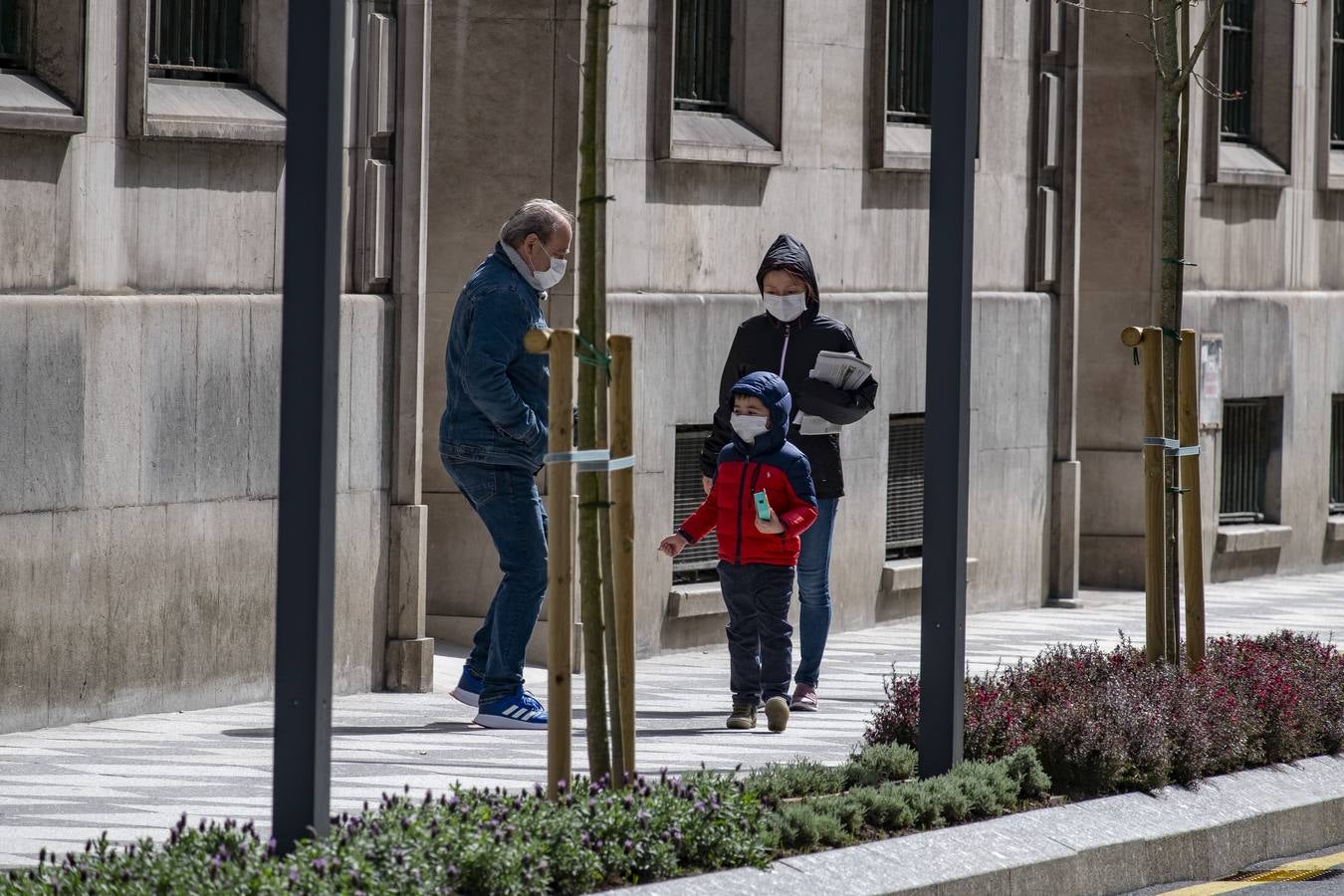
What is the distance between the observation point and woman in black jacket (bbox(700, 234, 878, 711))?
10.4 meters

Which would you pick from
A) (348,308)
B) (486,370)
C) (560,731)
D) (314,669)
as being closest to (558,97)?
(348,308)

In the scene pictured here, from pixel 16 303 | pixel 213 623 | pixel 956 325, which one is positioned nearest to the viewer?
pixel 956 325

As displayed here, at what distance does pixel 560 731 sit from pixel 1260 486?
13.2 m

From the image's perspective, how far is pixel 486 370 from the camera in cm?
945

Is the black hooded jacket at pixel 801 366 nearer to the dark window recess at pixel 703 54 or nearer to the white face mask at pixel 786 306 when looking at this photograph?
the white face mask at pixel 786 306

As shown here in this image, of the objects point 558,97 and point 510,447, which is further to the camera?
point 558,97

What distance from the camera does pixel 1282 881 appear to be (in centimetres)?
795

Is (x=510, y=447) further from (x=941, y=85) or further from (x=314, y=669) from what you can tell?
(x=314, y=669)

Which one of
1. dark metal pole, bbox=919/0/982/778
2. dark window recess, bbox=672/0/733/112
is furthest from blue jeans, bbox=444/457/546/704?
dark window recess, bbox=672/0/733/112

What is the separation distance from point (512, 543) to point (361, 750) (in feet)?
3.46

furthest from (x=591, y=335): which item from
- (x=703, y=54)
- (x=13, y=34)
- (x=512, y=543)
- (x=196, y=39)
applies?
(x=703, y=54)

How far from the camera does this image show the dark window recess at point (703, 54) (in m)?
13.4

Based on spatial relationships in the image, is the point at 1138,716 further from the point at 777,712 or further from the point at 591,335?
the point at 591,335

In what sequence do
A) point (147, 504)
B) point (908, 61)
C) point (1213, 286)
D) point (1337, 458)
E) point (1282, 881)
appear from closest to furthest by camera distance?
point (1282, 881), point (147, 504), point (908, 61), point (1213, 286), point (1337, 458)
